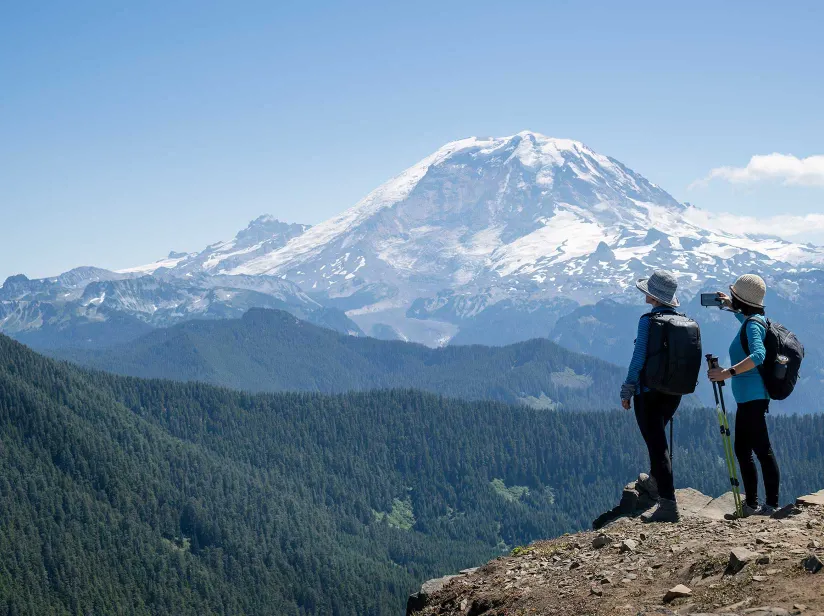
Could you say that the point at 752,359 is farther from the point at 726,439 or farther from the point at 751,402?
the point at 726,439

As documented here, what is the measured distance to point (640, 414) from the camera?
20531 mm

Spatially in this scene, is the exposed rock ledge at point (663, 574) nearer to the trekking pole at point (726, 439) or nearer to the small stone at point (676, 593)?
the small stone at point (676, 593)

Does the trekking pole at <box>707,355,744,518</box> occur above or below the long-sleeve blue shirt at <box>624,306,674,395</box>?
below

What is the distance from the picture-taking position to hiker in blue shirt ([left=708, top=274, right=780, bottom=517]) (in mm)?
19453

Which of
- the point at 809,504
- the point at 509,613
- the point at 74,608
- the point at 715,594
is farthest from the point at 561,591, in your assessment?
the point at 74,608

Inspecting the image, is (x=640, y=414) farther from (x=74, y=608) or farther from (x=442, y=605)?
(x=74, y=608)

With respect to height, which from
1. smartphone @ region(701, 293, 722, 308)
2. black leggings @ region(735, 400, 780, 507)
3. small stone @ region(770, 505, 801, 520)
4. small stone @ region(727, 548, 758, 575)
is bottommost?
small stone @ region(770, 505, 801, 520)

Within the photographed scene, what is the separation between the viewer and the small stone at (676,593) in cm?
1436

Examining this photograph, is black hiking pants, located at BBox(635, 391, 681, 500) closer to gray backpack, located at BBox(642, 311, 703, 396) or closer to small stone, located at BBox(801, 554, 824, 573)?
gray backpack, located at BBox(642, 311, 703, 396)

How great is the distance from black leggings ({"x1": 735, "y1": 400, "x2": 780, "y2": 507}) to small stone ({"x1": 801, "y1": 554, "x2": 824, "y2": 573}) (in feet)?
17.7

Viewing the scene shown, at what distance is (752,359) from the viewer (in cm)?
1889

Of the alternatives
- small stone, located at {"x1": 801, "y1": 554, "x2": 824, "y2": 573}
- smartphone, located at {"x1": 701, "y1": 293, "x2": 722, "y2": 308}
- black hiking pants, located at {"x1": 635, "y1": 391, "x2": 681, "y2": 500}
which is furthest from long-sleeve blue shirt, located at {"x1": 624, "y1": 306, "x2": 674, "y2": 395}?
small stone, located at {"x1": 801, "y1": 554, "x2": 824, "y2": 573}

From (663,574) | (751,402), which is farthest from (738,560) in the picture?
(751,402)

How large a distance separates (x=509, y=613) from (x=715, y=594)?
3.77m
